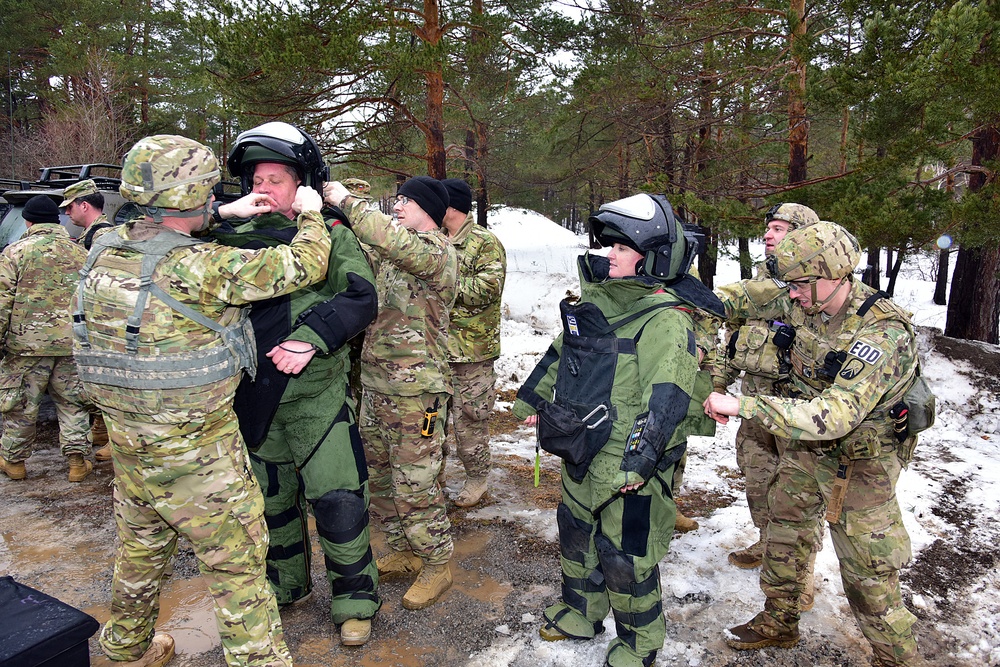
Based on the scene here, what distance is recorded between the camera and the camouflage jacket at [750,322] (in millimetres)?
4332

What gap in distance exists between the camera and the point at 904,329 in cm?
300

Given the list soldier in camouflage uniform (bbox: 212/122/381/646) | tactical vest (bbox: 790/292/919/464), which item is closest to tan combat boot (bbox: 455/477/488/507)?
soldier in camouflage uniform (bbox: 212/122/381/646)

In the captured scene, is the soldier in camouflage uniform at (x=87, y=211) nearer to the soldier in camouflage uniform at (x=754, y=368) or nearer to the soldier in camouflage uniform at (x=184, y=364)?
the soldier in camouflage uniform at (x=184, y=364)

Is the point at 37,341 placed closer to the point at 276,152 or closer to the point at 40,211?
the point at 40,211

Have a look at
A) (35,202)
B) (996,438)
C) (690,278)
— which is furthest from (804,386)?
(35,202)

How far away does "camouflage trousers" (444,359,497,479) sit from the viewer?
5383mm

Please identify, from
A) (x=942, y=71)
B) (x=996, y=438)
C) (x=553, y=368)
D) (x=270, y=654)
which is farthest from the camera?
(x=996, y=438)

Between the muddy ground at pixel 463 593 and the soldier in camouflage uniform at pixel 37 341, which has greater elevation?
the soldier in camouflage uniform at pixel 37 341

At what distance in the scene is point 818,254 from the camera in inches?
118

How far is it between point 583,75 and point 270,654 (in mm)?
10431

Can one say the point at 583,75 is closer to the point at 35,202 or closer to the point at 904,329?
the point at 35,202

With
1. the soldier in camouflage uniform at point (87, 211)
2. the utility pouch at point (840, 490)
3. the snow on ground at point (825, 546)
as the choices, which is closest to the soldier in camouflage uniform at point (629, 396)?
the snow on ground at point (825, 546)

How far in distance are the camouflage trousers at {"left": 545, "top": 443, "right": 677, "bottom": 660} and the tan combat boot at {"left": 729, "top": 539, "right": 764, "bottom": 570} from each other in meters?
1.42

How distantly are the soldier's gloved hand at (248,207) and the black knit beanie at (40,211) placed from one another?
162 inches
